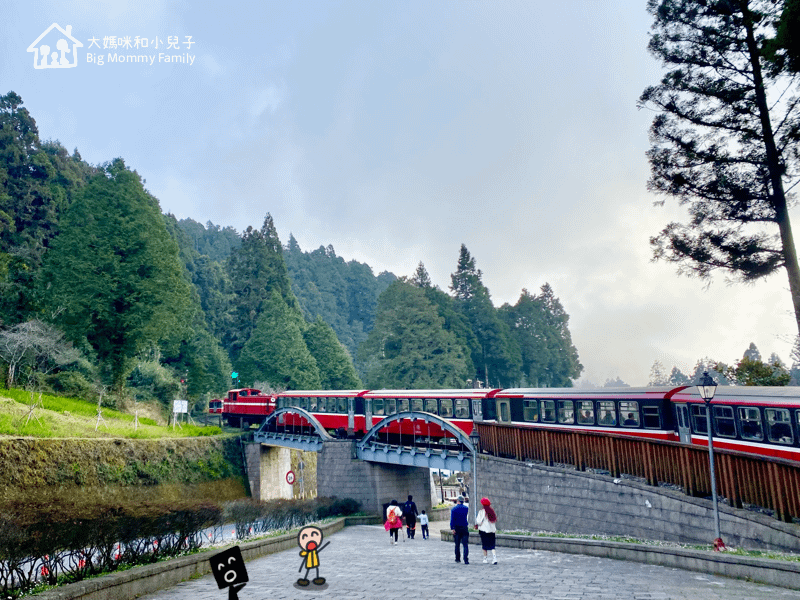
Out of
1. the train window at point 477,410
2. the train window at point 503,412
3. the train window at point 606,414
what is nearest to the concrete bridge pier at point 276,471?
the train window at point 477,410

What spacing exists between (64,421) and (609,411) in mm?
25444

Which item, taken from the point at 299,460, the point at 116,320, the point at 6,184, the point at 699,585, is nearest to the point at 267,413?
the point at 299,460

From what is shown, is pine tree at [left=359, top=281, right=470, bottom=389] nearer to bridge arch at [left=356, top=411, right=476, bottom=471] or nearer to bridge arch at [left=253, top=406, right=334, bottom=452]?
bridge arch at [left=253, top=406, right=334, bottom=452]

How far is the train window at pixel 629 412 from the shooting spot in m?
19.8

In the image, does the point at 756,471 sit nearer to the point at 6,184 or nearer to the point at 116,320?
the point at 116,320

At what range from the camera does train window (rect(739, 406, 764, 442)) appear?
1531 centimetres

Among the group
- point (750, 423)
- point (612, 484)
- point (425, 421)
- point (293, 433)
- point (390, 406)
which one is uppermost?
point (390, 406)

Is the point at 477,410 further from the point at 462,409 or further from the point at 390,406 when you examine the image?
the point at 390,406

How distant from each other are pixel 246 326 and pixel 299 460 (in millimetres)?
26147

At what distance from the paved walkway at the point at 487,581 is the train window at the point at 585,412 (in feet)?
27.9

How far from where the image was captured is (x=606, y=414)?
67.5ft

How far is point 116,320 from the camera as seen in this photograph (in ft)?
113

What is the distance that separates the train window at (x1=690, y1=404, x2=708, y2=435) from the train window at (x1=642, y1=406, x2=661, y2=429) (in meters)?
1.44

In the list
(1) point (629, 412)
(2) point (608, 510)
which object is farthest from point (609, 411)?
(2) point (608, 510)
